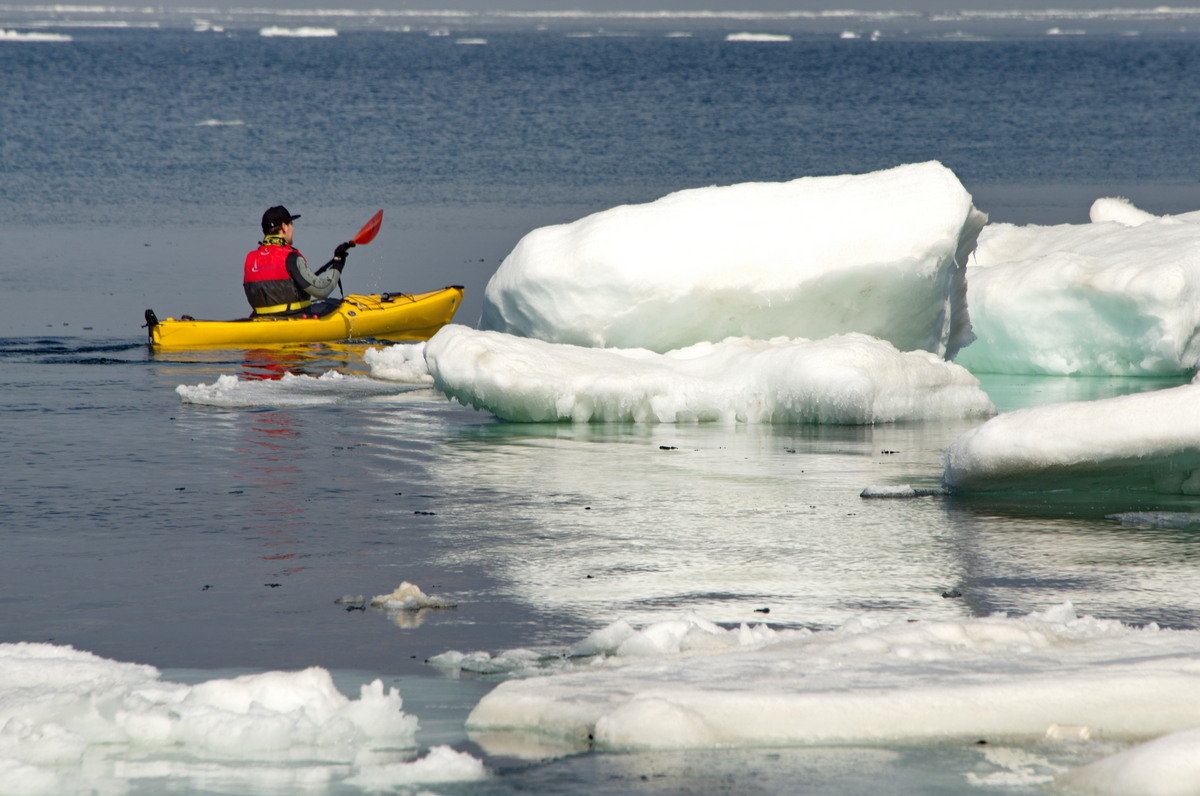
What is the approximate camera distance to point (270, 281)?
14.7 metres

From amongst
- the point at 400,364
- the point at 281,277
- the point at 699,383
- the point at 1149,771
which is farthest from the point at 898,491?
the point at 281,277

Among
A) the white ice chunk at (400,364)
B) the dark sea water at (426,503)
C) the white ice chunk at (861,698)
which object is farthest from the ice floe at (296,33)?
the white ice chunk at (861,698)

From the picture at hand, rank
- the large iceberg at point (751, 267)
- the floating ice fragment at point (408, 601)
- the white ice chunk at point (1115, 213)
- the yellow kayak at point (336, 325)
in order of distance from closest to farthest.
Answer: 1. the floating ice fragment at point (408, 601)
2. the large iceberg at point (751, 267)
3. the yellow kayak at point (336, 325)
4. the white ice chunk at point (1115, 213)

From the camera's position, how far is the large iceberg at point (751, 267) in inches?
413

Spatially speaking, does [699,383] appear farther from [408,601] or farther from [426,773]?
[426,773]

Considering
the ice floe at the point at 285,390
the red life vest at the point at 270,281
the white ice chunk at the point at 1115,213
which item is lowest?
the ice floe at the point at 285,390

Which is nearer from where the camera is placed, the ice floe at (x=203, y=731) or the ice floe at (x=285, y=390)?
Result: the ice floe at (x=203, y=731)

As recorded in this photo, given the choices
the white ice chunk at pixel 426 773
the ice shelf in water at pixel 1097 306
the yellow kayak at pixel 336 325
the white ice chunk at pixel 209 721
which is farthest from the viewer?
the yellow kayak at pixel 336 325

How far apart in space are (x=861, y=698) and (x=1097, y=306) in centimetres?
852

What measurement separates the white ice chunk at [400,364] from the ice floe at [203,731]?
742 cm

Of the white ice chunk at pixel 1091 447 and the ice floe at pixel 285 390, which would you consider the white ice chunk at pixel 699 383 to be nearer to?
the ice floe at pixel 285 390

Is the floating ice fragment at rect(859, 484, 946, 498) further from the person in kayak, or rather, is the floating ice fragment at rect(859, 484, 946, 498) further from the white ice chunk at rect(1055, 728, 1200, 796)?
the person in kayak

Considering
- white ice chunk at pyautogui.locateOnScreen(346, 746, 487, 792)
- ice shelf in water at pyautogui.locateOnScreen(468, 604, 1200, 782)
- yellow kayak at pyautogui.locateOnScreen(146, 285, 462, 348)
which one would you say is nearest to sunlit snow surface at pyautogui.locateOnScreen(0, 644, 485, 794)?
white ice chunk at pyautogui.locateOnScreen(346, 746, 487, 792)

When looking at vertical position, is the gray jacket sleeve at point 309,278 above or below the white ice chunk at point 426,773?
above
